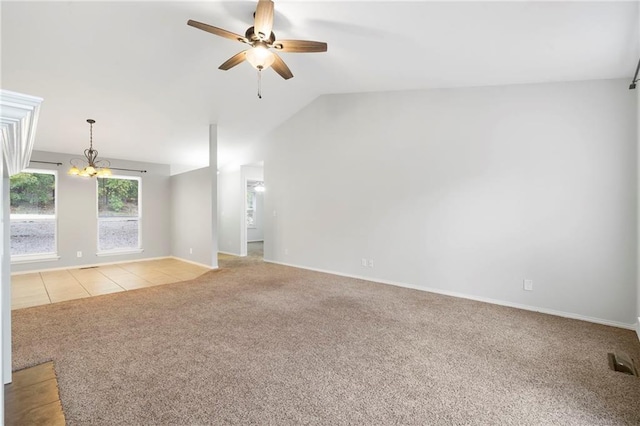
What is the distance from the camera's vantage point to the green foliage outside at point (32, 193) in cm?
573

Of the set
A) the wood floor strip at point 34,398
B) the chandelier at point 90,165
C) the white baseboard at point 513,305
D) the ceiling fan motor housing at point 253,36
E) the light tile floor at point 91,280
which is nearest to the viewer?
the wood floor strip at point 34,398

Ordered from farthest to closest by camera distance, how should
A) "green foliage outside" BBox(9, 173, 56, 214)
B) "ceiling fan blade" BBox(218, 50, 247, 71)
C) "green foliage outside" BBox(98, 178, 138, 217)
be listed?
"green foliage outside" BBox(98, 178, 138, 217) → "green foliage outside" BBox(9, 173, 56, 214) → "ceiling fan blade" BBox(218, 50, 247, 71)

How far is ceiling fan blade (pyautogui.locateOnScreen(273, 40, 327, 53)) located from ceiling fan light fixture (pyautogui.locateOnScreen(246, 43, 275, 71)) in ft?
0.31

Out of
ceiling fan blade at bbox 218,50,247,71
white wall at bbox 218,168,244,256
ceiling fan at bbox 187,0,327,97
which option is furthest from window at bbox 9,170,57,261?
ceiling fan at bbox 187,0,327,97

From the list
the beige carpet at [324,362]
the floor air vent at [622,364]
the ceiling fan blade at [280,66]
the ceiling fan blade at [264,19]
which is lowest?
the floor air vent at [622,364]

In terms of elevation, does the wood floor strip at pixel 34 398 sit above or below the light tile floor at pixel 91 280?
below

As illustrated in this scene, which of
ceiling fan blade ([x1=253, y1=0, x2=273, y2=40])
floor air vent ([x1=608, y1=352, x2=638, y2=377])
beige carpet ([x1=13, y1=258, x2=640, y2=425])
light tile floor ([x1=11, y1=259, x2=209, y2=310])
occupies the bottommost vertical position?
floor air vent ([x1=608, y1=352, x2=638, y2=377])

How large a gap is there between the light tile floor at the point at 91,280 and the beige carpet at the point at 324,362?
58 cm

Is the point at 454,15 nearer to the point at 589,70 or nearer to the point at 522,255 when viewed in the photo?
the point at 589,70

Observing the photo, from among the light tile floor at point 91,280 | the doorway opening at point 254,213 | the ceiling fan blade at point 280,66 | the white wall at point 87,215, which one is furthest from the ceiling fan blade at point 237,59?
the doorway opening at point 254,213

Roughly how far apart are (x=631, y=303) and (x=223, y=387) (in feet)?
14.0

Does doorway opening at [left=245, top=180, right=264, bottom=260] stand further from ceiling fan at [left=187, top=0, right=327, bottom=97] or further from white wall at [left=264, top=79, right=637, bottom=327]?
ceiling fan at [left=187, top=0, right=327, bottom=97]

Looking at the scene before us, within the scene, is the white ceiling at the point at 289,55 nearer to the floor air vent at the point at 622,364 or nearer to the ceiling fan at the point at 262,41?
the ceiling fan at the point at 262,41

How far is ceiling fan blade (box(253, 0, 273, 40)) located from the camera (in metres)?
2.43
